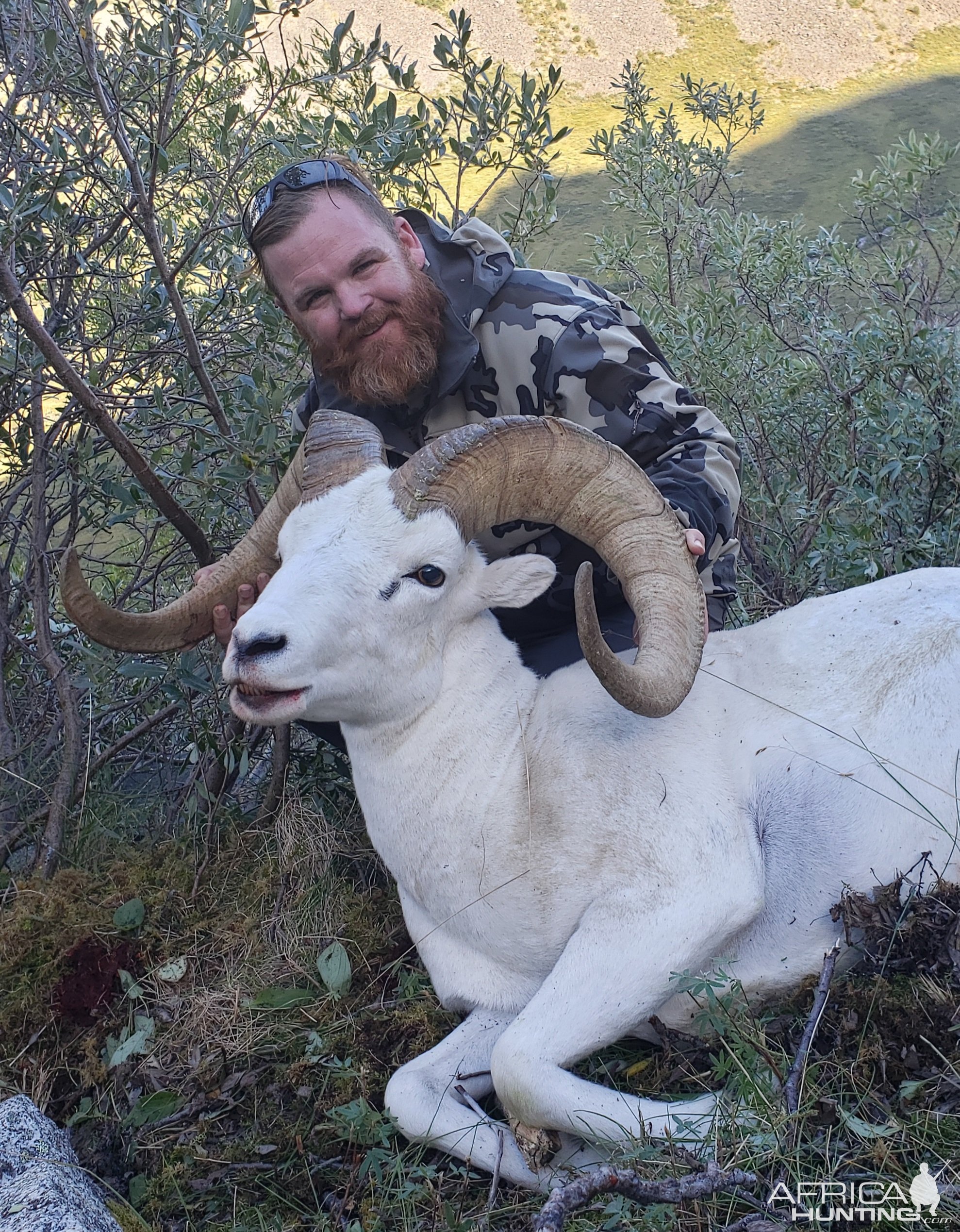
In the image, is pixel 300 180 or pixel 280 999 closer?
pixel 280 999

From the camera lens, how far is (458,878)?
3854 millimetres

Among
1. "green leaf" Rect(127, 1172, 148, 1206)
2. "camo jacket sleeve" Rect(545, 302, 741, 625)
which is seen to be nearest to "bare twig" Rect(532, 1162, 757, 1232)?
"green leaf" Rect(127, 1172, 148, 1206)

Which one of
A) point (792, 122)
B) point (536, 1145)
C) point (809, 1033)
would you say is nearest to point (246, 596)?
point (536, 1145)

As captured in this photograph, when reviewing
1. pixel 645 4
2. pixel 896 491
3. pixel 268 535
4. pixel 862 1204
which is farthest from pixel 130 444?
pixel 645 4

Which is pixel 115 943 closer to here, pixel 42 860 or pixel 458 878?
pixel 42 860

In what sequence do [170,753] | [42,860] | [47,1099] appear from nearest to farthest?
1. [47,1099]
2. [42,860]
3. [170,753]

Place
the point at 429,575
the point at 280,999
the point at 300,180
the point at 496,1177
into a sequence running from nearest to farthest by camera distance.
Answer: the point at 496,1177
the point at 429,575
the point at 280,999
the point at 300,180

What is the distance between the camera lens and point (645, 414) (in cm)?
470

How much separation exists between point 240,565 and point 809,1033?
285cm

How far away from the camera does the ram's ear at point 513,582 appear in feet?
13.5

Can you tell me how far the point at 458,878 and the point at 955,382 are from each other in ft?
15.2

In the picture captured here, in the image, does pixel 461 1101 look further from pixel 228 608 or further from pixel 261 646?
pixel 228 608

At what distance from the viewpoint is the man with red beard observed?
4.68 meters

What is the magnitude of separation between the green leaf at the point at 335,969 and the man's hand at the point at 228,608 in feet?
4.69
